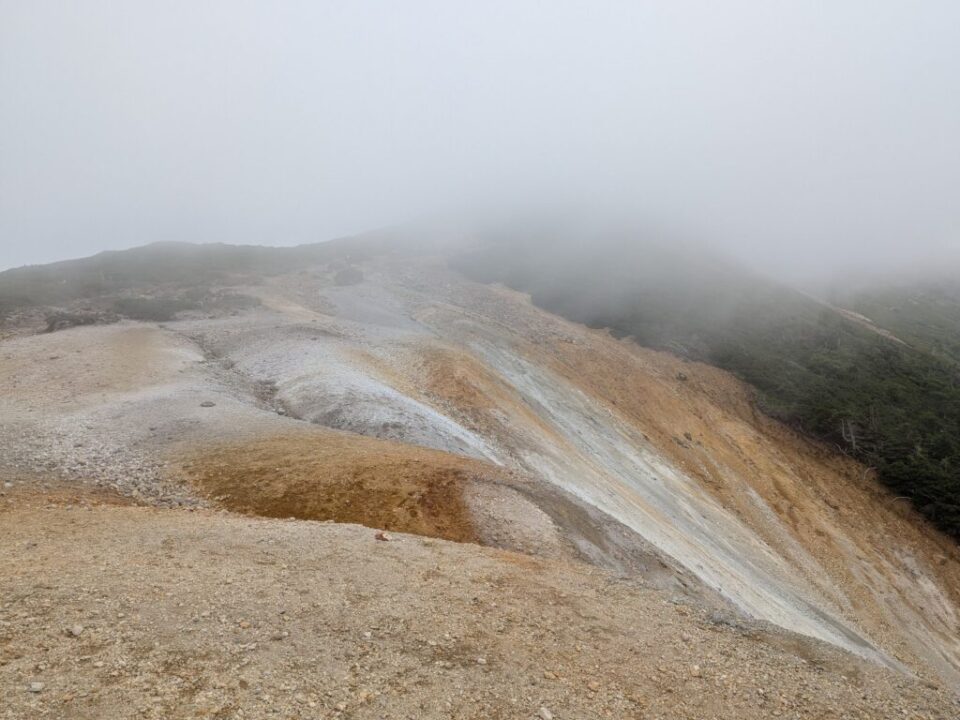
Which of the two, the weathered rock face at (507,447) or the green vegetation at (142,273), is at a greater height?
the green vegetation at (142,273)

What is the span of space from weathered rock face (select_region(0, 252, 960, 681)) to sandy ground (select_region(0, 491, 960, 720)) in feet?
8.53

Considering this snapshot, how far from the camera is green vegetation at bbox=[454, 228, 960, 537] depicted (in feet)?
128

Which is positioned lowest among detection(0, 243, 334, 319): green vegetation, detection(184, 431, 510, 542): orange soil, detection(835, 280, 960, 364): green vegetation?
detection(835, 280, 960, 364): green vegetation

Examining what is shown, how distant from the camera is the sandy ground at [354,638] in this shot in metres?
6.76

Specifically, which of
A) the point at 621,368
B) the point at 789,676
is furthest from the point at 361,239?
the point at 789,676

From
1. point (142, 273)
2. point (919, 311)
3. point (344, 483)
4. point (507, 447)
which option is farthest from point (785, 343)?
point (142, 273)

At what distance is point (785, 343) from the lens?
178 ft

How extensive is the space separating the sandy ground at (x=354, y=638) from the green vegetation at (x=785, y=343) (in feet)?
111

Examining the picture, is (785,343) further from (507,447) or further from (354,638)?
(354,638)

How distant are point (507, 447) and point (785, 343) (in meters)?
41.6

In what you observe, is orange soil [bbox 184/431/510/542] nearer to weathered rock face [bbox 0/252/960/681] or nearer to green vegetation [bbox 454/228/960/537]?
weathered rock face [bbox 0/252/960/681]

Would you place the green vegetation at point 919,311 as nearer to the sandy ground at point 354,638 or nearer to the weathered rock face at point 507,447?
the weathered rock face at point 507,447

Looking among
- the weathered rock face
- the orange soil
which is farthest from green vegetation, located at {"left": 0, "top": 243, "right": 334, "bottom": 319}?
the orange soil

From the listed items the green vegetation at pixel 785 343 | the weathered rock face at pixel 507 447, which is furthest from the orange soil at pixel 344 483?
the green vegetation at pixel 785 343
